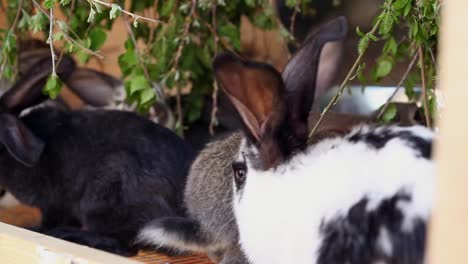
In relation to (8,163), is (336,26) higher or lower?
higher

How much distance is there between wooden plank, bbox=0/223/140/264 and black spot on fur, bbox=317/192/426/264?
0.27m

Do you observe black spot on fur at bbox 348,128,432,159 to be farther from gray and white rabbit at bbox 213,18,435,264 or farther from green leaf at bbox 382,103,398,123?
green leaf at bbox 382,103,398,123

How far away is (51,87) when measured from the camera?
1324 millimetres

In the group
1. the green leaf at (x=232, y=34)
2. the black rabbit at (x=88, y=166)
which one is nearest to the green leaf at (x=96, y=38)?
the black rabbit at (x=88, y=166)

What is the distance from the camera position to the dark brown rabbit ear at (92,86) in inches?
77.7

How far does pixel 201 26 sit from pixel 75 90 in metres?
0.43

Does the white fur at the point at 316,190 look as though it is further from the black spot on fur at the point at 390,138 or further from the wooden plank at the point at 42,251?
the wooden plank at the point at 42,251

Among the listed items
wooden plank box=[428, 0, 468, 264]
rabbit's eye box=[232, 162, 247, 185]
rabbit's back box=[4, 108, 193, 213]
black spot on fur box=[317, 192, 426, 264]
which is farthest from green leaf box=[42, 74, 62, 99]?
wooden plank box=[428, 0, 468, 264]

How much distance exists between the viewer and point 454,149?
48 centimetres

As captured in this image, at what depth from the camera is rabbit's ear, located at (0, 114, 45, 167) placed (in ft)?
4.53

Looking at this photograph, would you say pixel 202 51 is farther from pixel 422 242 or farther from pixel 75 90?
pixel 422 242

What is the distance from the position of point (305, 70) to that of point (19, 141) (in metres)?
0.72

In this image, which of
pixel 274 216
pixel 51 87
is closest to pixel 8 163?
pixel 51 87

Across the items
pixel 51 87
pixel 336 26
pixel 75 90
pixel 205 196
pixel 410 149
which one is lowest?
pixel 75 90
